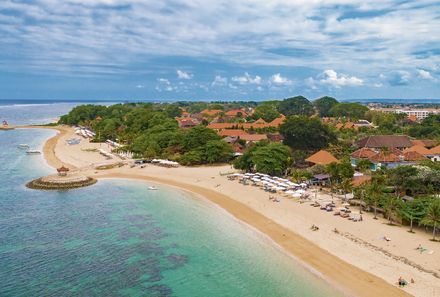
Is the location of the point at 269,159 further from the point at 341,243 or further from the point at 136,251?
the point at 136,251

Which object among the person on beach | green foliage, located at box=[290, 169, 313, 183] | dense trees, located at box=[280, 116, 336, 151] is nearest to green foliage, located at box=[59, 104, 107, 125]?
dense trees, located at box=[280, 116, 336, 151]

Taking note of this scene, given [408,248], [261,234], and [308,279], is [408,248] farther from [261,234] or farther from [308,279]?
[261,234]

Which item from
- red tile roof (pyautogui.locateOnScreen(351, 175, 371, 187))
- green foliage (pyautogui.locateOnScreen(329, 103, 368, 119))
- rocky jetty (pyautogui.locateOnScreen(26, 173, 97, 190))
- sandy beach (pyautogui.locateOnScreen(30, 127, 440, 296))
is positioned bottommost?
sandy beach (pyautogui.locateOnScreen(30, 127, 440, 296))

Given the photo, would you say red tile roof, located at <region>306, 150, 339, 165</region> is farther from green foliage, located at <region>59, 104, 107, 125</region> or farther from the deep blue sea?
green foliage, located at <region>59, 104, 107, 125</region>

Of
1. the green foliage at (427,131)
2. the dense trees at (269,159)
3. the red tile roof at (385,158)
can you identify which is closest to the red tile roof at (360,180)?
the red tile roof at (385,158)

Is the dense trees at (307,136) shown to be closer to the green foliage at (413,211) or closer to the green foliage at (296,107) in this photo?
the green foliage at (413,211)

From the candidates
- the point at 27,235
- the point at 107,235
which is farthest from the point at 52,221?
the point at 107,235
